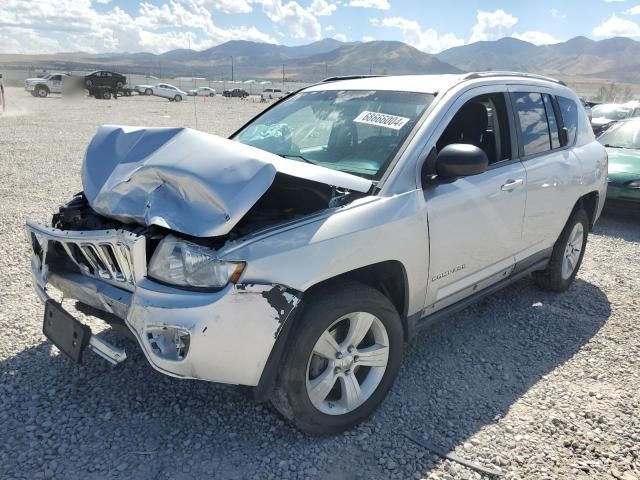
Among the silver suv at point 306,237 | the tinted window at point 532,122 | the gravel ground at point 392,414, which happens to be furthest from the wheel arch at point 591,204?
the silver suv at point 306,237

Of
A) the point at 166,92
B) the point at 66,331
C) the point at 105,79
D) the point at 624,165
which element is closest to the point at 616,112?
the point at 624,165

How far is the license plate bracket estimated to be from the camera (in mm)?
2543

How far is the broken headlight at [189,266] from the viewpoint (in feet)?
7.48

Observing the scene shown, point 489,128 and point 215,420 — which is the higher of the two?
point 489,128

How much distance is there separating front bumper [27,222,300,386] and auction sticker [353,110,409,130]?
1.38 metres

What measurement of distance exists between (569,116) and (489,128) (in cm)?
130

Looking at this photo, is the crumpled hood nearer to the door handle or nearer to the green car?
the door handle

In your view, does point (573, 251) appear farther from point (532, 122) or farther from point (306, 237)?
point (306, 237)

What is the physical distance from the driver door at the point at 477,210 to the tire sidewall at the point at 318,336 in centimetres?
41

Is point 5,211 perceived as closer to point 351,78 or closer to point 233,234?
point 351,78

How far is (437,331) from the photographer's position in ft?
13.1

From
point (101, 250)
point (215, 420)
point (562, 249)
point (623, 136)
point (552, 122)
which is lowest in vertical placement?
point (215, 420)

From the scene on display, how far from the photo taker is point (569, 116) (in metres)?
4.60

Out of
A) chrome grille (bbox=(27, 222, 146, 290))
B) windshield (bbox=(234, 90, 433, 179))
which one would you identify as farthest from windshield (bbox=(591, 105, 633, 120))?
chrome grille (bbox=(27, 222, 146, 290))
